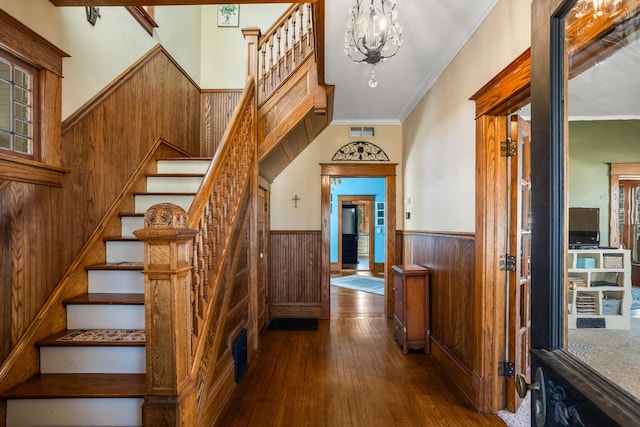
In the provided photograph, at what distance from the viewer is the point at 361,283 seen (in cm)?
754

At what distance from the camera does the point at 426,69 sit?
320cm

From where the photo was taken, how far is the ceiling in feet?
7.58

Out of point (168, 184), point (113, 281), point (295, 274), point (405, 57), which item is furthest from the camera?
point (295, 274)

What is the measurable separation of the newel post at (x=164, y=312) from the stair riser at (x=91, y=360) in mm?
406

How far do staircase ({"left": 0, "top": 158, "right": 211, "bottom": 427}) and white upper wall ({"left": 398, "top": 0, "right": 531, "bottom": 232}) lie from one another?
247 cm

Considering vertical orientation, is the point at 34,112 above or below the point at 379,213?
above

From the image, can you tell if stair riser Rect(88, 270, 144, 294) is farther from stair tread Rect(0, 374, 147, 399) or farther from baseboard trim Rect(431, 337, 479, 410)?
baseboard trim Rect(431, 337, 479, 410)

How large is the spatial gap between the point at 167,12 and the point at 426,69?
2.96 meters

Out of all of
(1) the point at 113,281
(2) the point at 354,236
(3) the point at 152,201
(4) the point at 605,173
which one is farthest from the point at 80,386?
(2) the point at 354,236

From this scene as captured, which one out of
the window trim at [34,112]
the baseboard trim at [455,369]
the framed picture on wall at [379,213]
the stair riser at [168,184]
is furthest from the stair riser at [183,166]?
the framed picture on wall at [379,213]

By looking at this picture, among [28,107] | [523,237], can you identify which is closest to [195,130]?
[28,107]

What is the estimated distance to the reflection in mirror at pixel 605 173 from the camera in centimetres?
84

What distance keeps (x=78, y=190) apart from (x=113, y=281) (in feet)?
2.31

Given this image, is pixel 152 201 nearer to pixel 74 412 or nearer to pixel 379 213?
pixel 74 412
